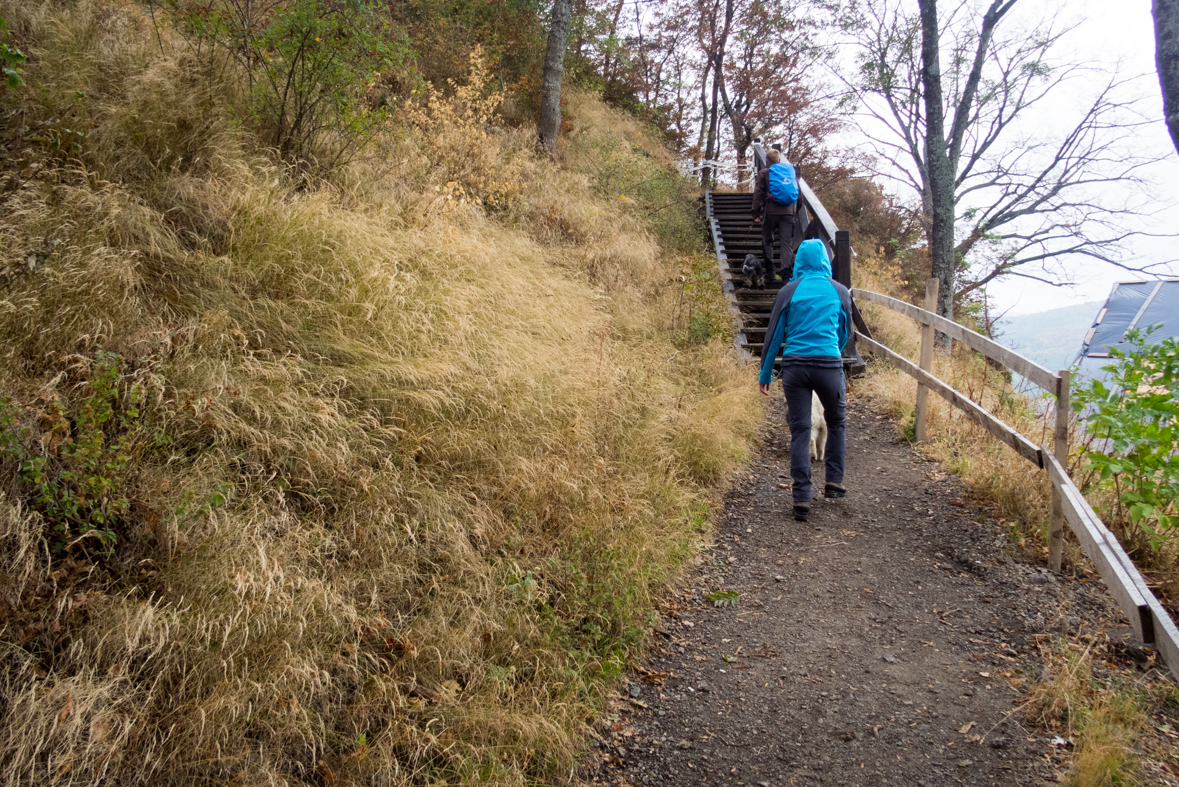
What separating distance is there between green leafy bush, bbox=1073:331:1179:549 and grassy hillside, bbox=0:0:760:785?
99.6 inches

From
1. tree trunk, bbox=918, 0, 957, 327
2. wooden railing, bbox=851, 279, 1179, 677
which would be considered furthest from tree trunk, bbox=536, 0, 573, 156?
wooden railing, bbox=851, 279, 1179, 677

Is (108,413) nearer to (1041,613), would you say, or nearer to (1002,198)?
(1041,613)

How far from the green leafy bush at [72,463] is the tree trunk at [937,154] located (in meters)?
12.3

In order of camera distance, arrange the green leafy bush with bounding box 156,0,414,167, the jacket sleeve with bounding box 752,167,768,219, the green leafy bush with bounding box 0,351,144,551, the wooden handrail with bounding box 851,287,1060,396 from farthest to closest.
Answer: the jacket sleeve with bounding box 752,167,768,219 → the green leafy bush with bounding box 156,0,414,167 → the wooden handrail with bounding box 851,287,1060,396 → the green leafy bush with bounding box 0,351,144,551

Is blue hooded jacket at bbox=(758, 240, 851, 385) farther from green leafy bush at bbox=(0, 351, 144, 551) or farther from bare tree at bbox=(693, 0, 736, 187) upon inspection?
bare tree at bbox=(693, 0, 736, 187)

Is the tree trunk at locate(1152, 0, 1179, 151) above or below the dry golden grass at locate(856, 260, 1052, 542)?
above

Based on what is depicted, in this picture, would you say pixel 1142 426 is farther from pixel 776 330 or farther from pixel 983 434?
pixel 983 434

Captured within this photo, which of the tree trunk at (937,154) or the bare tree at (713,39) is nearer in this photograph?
the tree trunk at (937,154)

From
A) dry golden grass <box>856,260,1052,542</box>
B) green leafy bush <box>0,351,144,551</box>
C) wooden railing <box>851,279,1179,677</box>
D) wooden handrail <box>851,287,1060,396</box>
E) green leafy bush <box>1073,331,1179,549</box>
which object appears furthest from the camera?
dry golden grass <box>856,260,1052,542</box>

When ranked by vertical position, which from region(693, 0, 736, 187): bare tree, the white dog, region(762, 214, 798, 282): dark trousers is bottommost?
the white dog

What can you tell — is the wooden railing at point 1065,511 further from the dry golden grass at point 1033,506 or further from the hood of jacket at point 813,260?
the hood of jacket at point 813,260

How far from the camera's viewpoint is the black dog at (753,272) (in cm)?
1045

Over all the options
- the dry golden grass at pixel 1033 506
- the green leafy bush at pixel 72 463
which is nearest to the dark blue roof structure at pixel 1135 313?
the dry golden grass at pixel 1033 506

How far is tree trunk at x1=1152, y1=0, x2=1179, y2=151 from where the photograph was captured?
435cm
